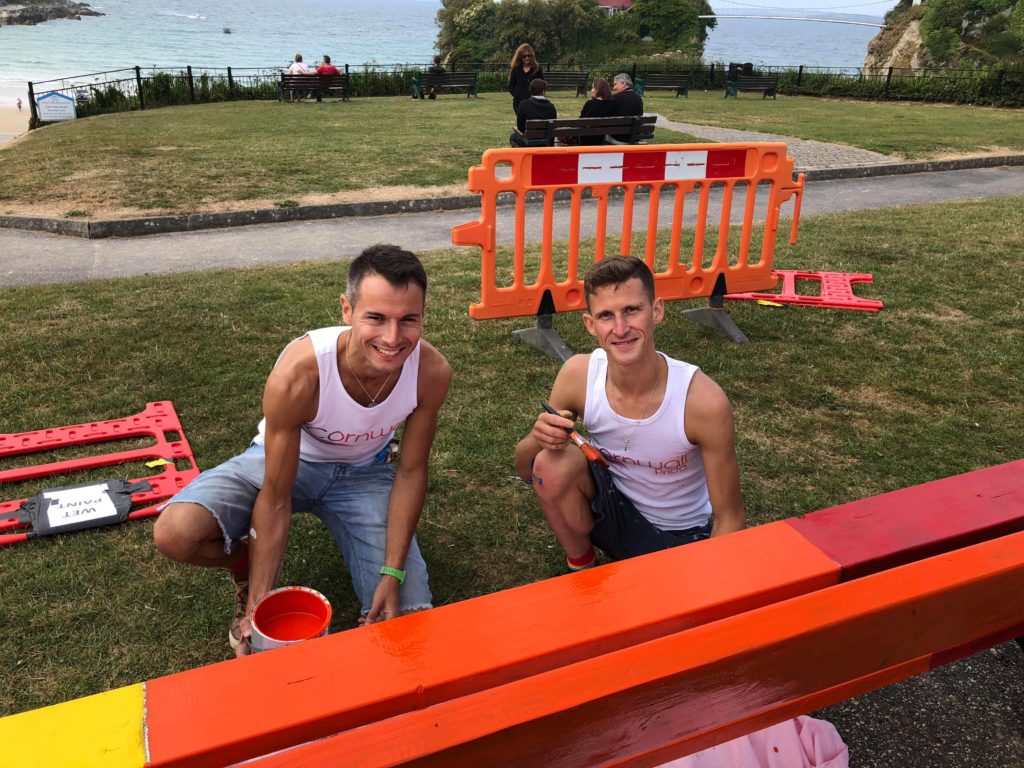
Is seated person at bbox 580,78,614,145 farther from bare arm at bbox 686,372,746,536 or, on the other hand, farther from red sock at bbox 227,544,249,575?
red sock at bbox 227,544,249,575

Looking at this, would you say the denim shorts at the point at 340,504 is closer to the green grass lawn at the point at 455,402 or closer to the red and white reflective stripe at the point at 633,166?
the green grass lawn at the point at 455,402

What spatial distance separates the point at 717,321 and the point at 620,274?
3233 mm

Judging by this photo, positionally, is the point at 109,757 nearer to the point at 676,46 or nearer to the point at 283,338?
the point at 283,338

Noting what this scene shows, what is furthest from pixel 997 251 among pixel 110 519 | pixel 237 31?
pixel 237 31

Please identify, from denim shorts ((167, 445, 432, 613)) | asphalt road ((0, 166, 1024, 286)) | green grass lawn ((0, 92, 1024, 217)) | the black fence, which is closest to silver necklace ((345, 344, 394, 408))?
denim shorts ((167, 445, 432, 613))

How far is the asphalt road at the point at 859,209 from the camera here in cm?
235

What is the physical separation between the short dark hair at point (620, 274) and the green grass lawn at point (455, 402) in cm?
118

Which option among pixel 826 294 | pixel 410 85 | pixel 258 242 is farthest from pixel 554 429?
pixel 410 85

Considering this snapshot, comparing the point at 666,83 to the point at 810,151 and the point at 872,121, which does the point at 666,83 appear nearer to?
the point at 872,121

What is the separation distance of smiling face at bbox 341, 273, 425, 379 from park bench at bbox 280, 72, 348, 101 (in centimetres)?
2213

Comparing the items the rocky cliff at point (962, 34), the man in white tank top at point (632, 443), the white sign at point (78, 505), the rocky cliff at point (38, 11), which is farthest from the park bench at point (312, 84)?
the rocky cliff at point (38, 11)

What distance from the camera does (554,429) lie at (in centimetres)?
262

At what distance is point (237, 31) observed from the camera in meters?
146

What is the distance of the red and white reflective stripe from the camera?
16.0 feet
